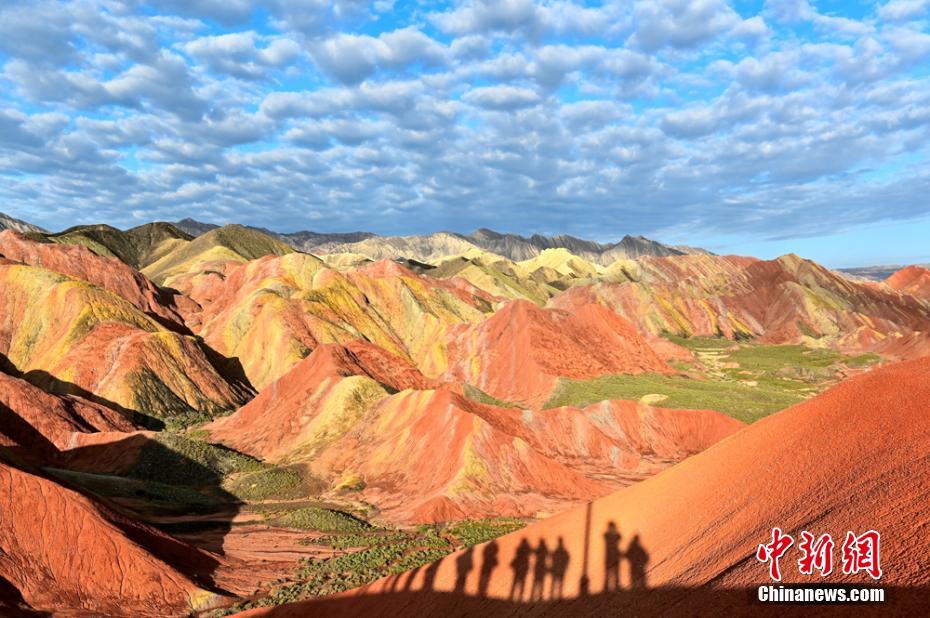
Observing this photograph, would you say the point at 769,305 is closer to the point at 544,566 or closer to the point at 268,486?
the point at 268,486

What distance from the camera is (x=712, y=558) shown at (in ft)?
36.7

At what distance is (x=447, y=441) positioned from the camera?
4175 cm

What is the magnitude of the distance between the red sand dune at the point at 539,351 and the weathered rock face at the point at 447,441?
15.4m

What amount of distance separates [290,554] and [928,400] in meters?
27.5

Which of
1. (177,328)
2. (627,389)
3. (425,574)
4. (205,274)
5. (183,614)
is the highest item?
(205,274)

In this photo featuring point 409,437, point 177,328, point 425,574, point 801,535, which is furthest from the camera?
point 177,328

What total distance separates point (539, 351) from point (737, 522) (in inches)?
2278

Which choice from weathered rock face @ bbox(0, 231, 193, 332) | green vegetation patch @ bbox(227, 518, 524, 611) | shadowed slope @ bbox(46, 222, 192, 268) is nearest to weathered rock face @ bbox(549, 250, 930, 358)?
weathered rock face @ bbox(0, 231, 193, 332)

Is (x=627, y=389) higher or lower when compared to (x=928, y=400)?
higher

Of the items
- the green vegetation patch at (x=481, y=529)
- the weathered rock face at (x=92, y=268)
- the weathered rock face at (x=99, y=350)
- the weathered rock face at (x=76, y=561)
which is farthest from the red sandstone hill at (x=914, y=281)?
the weathered rock face at (x=76, y=561)

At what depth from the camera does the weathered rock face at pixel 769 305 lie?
382 ft

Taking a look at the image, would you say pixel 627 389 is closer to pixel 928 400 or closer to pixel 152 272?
pixel 928 400

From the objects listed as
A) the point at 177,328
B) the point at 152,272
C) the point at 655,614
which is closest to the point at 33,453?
the point at 177,328

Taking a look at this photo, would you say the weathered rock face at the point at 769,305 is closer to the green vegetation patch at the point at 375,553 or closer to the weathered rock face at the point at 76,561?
the green vegetation patch at the point at 375,553
